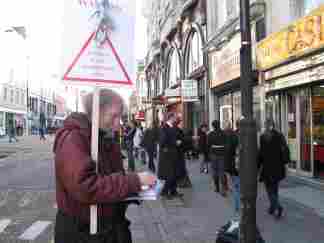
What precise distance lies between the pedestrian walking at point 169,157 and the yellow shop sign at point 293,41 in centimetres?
380

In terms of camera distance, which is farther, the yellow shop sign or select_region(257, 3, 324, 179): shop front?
select_region(257, 3, 324, 179): shop front

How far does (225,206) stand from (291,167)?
176 inches

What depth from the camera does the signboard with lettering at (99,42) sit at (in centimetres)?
252

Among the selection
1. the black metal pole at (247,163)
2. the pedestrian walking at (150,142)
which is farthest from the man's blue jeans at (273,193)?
the pedestrian walking at (150,142)

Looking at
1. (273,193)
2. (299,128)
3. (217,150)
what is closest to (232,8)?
(299,128)

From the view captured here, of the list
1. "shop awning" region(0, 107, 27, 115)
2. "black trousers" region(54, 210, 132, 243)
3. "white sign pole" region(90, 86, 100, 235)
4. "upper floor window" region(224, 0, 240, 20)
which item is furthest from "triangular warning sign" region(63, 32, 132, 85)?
"shop awning" region(0, 107, 27, 115)

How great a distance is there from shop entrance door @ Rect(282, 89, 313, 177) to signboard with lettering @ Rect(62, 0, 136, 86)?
852 cm

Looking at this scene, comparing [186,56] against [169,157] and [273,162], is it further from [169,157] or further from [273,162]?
[273,162]

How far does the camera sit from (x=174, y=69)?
29000 mm

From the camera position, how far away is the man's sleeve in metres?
2.09

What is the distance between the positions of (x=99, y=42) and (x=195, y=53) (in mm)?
20142

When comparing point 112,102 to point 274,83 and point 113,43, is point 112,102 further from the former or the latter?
point 274,83

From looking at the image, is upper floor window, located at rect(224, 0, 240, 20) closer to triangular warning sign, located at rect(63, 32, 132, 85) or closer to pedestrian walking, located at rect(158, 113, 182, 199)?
pedestrian walking, located at rect(158, 113, 182, 199)

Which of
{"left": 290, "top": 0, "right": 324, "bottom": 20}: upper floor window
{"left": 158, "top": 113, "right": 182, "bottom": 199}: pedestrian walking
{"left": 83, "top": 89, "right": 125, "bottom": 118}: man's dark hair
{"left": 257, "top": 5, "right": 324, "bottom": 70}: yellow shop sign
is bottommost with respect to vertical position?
{"left": 158, "top": 113, "right": 182, "bottom": 199}: pedestrian walking
